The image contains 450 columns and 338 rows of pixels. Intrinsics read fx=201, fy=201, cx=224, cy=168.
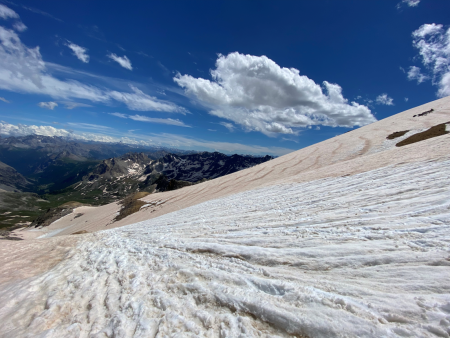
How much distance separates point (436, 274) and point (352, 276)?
1.40m

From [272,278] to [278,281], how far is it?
283 mm

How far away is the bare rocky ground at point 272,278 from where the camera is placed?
11.8ft

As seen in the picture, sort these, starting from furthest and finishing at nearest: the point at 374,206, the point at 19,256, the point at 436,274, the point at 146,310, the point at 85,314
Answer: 1. the point at 19,256
2. the point at 374,206
3. the point at 85,314
4. the point at 146,310
5. the point at 436,274

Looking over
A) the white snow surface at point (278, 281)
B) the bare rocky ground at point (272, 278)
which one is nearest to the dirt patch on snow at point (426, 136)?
the bare rocky ground at point (272, 278)

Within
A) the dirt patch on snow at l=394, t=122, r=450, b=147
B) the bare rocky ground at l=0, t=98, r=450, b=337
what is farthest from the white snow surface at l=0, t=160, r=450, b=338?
the dirt patch on snow at l=394, t=122, r=450, b=147

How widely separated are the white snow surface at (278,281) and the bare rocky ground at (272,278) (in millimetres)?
25

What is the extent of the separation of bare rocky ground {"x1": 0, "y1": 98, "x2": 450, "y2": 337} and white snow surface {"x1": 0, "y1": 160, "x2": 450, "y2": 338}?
3 centimetres

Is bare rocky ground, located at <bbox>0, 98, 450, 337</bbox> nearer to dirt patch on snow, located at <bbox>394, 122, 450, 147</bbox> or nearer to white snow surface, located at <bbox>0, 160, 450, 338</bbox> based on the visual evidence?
white snow surface, located at <bbox>0, 160, 450, 338</bbox>

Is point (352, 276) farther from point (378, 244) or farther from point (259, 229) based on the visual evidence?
point (259, 229)

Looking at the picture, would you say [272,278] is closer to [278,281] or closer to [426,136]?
[278,281]

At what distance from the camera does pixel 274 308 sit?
158 inches

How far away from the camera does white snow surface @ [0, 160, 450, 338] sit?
357 centimetres

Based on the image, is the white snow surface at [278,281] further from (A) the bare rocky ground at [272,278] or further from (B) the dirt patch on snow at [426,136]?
(B) the dirt patch on snow at [426,136]

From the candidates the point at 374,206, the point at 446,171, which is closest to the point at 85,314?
the point at 374,206
